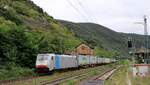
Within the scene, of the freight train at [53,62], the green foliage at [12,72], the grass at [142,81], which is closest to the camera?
the grass at [142,81]

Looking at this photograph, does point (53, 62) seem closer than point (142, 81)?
No

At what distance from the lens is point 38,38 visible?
67.9 m

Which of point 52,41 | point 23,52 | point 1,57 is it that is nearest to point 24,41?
point 23,52

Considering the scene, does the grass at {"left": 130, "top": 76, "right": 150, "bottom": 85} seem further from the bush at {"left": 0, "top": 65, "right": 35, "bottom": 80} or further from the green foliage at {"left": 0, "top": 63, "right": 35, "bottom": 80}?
the green foliage at {"left": 0, "top": 63, "right": 35, "bottom": 80}

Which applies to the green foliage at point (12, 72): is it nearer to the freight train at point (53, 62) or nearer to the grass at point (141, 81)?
the freight train at point (53, 62)

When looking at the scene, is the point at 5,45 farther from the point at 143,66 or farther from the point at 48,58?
the point at 143,66

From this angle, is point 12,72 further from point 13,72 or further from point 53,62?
point 53,62

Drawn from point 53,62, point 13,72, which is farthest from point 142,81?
point 53,62

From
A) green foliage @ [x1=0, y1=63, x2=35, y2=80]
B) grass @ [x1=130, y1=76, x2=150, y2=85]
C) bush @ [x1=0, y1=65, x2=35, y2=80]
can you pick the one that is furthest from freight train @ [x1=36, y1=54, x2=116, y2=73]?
grass @ [x1=130, y1=76, x2=150, y2=85]

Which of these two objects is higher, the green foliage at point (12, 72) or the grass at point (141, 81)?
the green foliage at point (12, 72)

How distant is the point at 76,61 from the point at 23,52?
25.9 metres

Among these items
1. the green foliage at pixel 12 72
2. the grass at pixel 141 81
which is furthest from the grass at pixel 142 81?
the green foliage at pixel 12 72

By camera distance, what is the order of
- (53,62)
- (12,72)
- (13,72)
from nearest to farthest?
(12,72)
(13,72)
(53,62)

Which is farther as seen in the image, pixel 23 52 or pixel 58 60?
pixel 58 60
